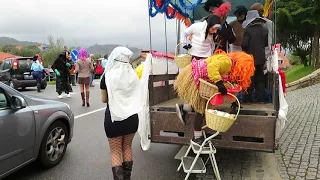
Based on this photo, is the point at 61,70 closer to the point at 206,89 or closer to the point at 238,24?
the point at 238,24

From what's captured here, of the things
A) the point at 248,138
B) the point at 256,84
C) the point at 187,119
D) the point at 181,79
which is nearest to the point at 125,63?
the point at 181,79

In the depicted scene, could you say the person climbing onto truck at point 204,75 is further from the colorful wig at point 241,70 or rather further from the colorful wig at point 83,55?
the colorful wig at point 83,55

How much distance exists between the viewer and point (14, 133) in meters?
3.88

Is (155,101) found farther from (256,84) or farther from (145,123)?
(256,84)

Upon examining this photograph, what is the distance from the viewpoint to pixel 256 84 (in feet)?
17.7

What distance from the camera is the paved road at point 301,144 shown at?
439 cm

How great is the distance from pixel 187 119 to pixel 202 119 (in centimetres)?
25

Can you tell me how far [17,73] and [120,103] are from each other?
13.8 meters

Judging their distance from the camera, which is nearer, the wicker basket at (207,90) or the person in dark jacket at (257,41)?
the wicker basket at (207,90)

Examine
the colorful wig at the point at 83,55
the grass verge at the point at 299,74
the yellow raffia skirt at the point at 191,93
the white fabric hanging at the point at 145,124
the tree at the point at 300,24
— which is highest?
the tree at the point at 300,24

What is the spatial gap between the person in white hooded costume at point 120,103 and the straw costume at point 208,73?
66 centimetres

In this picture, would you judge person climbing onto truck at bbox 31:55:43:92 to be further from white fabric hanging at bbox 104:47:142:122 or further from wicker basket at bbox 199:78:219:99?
wicker basket at bbox 199:78:219:99

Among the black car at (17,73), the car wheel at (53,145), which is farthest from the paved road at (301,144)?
the black car at (17,73)

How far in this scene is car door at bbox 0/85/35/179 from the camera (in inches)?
148
